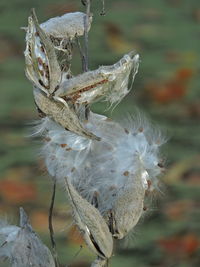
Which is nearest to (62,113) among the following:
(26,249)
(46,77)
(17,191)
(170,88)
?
(46,77)

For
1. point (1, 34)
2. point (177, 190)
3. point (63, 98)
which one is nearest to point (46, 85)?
point (63, 98)

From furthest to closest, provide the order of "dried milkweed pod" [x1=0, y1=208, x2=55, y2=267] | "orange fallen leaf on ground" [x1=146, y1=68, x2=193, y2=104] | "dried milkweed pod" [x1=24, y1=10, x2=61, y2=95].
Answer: "orange fallen leaf on ground" [x1=146, y1=68, x2=193, y2=104] < "dried milkweed pod" [x1=0, y1=208, x2=55, y2=267] < "dried milkweed pod" [x1=24, y1=10, x2=61, y2=95]

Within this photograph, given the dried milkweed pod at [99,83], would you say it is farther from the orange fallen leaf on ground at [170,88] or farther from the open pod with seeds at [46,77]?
the orange fallen leaf on ground at [170,88]

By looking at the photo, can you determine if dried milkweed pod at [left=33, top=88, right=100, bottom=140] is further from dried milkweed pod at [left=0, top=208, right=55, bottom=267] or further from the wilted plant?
dried milkweed pod at [left=0, top=208, right=55, bottom=267]

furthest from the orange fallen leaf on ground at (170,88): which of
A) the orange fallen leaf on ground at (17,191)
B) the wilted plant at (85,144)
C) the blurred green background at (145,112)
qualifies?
the wilted plant at (85,144)

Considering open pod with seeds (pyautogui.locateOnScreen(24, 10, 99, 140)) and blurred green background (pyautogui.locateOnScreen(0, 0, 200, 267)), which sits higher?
open pod with seeds (pyautogui.locateOnScreen(24, 10, 99, 140))

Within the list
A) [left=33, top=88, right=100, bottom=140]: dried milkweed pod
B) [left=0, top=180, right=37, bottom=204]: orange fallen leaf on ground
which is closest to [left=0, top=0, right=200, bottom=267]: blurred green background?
[left=0, top=180, right=37, bottom=204]: orange fallen leaf on ground

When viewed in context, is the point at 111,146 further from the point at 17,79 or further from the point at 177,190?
the point at 17,79
